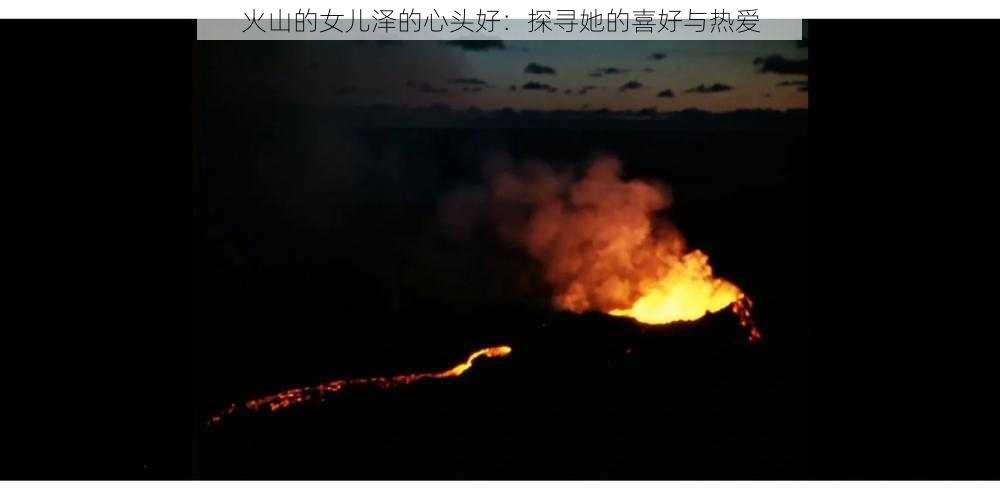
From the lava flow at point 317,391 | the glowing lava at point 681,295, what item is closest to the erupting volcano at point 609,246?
the glowing lava at point 681,295

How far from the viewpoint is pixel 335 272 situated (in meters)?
3.03

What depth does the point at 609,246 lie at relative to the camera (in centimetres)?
302

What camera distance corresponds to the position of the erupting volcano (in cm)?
299

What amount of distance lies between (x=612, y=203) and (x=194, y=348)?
1504 millimetres

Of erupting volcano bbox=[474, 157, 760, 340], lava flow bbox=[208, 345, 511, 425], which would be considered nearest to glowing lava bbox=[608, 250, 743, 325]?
erupting volcano bbox=[474, 157, 760, 340]

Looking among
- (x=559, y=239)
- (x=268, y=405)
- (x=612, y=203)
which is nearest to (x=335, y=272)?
(x=268, y=405)

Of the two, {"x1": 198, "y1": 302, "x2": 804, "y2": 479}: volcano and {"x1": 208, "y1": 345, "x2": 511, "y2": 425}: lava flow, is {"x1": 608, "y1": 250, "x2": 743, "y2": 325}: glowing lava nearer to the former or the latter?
{"x1": 198, "y1": 302, "x2": 804, "y2": 479}: volcano

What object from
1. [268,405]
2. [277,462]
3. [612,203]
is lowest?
[277,462]

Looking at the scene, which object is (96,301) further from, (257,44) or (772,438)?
(772,438)

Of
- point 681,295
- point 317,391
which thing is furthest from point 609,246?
point 317,391

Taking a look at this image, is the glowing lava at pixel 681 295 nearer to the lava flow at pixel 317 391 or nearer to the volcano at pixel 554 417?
the volcano at pixel 554 417

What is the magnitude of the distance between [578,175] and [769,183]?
0.65 meters

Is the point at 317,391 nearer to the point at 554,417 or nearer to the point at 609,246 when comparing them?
the point at 554,417

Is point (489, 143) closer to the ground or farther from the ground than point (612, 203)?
farther from the ground
